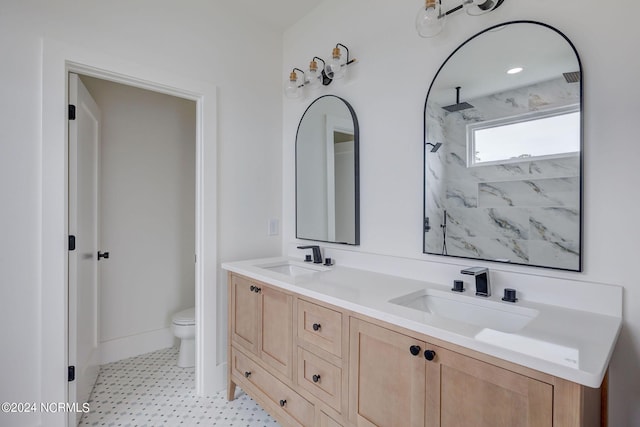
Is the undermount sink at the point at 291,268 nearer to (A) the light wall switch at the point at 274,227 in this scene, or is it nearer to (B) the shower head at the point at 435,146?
(A) the light wall switch at the point at 274,227

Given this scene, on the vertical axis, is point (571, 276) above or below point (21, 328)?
above

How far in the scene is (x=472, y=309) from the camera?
1309mm

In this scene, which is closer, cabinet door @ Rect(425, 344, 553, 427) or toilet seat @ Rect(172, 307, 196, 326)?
cabinet door @ Rect(425, 344, 553, 427)

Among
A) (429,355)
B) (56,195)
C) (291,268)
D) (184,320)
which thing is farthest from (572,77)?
(184,320)

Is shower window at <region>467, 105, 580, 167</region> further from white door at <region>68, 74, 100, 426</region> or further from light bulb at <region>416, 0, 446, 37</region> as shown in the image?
white door at <region>68, 74, 100, 426</region>

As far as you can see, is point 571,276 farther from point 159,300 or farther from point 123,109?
point 123,109

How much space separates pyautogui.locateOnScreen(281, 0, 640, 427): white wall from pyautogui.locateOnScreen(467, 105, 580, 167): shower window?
0.06 meters

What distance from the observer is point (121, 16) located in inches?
72.2

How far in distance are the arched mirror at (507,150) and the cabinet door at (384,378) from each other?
0.61 meters

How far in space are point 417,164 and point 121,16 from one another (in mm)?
1897

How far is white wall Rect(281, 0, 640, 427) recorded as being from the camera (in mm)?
1087

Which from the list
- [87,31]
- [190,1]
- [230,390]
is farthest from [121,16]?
[230,390]

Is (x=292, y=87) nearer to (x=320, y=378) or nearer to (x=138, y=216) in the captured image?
(x=138, y=216)

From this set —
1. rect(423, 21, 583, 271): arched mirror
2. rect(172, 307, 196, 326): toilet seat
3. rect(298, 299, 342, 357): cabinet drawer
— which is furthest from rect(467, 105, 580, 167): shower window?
rect(172, 307, 196, 326): toilet seat
